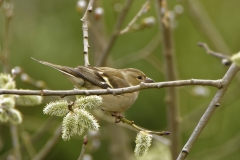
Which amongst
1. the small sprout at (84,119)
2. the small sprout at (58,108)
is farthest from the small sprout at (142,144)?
the small sprout at (58,108)

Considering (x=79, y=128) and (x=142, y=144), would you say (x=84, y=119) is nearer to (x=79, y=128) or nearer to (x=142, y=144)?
(x=79, y=128)

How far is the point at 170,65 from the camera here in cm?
408

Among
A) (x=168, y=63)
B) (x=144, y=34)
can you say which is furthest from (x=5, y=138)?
(x=168, y=63)

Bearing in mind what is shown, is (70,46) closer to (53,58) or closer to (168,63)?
(53,58)

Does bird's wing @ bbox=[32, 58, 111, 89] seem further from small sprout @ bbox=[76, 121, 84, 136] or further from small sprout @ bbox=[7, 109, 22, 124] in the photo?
small sprout @ bbox=[76, 121, 84, 136]

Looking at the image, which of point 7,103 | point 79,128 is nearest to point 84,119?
point 79,128

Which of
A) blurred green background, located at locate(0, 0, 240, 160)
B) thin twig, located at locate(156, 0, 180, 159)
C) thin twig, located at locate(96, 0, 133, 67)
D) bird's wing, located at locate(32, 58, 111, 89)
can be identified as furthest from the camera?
blurred green background, located at locate(0, 0, 240, 160)

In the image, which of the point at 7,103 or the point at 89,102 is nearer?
the point at 89,102

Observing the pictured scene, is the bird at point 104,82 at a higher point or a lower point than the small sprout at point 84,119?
higher

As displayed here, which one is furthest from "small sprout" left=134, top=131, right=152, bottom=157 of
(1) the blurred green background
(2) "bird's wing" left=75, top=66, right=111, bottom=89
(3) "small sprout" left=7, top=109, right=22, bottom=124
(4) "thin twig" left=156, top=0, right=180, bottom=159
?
(1) the blurred green background

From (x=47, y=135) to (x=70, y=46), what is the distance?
3.54 ft

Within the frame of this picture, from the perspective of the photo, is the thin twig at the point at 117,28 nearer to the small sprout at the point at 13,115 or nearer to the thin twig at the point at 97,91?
the small sprout at the point at 13,115

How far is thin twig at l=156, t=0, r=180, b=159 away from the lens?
4.00 metres

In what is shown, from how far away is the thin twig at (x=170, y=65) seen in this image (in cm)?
400
